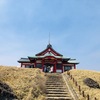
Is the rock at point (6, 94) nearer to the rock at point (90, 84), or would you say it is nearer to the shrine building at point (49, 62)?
the rock at point (90, 84)

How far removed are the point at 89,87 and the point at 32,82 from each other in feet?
19.7

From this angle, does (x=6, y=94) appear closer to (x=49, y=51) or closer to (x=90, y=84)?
(x=90, y=84)

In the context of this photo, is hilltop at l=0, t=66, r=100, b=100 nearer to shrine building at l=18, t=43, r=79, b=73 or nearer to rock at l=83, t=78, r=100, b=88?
rock at l=83, t=78, r=100, b=88

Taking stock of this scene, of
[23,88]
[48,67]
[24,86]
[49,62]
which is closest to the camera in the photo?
[23,88]

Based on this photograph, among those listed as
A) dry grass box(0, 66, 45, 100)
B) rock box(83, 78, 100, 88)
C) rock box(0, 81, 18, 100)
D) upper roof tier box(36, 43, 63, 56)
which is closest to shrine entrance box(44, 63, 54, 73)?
upper roof tier box(36, 43, 63, 56)

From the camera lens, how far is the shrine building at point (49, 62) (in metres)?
42.3

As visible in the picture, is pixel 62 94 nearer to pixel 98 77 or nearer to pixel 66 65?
pixel 98 77

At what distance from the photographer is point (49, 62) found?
42.7 metres

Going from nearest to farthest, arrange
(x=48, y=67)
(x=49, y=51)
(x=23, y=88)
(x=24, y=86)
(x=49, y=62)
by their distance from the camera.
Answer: (x=23, y=88) → (x=24, y=86) → (x=49, y=62) → (x=49, y=51) → (x=48, y=67)

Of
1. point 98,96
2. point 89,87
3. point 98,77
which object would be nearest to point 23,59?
point 98,77

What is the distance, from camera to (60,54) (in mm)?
47188

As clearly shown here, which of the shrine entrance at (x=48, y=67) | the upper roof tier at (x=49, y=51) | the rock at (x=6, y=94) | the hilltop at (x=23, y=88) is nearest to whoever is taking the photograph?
the rock at (x=6, y=94)

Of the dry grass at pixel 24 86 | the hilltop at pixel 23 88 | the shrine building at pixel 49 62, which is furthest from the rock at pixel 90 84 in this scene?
the shrine building at pixel 49 62

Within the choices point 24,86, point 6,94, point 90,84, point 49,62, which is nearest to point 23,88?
point 24,86
